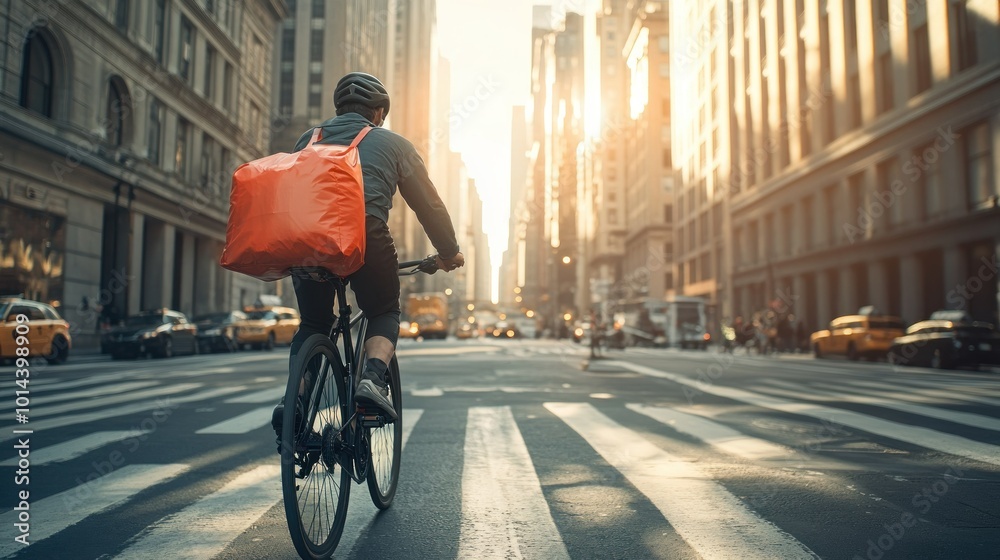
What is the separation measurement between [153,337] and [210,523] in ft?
66.5

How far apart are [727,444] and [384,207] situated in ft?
13.3

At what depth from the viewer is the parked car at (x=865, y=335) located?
84.0 ft

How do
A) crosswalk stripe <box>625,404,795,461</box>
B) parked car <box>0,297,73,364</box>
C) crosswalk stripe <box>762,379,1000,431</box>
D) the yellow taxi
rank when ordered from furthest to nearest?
the yellow taxi → parked car <box>0,297,73,364</box> → crosswalk stripe <box>762,379,1000,431</box> → crosswalk stripe <box>625,404,795,461</box>

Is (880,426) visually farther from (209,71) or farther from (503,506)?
(209,71)

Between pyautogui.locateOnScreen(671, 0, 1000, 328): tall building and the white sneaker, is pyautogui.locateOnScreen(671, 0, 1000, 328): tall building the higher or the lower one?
the higher one

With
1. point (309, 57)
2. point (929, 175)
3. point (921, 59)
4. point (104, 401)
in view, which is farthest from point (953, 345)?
point (309, 57)

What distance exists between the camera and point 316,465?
3160 millimetres

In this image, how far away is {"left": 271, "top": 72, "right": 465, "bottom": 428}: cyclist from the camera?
343 centimetres

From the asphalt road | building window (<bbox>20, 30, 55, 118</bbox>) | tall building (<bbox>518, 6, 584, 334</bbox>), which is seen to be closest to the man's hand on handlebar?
the asphalt road

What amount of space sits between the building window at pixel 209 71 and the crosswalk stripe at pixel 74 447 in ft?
120

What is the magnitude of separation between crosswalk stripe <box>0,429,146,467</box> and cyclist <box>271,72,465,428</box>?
307cm

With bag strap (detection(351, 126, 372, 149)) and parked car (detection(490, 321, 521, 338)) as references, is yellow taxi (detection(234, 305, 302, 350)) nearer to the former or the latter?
bag strap (detection(351, 126, 372, 149))

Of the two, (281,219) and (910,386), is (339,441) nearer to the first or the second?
(281,219)

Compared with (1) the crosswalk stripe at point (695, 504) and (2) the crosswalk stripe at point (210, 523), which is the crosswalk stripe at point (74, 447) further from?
(1) the crosswalk stripe at point (695, 504)
